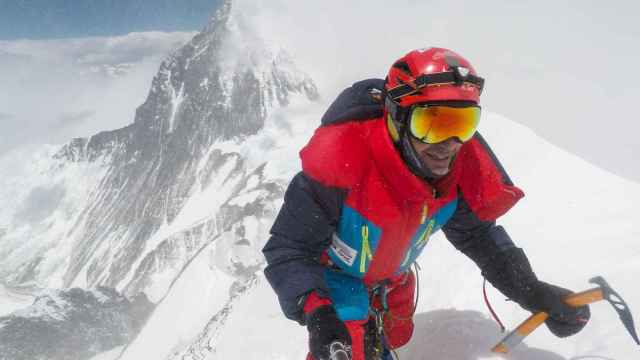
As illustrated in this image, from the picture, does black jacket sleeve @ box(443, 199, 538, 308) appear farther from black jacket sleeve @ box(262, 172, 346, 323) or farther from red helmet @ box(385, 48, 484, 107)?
black jacket sleeve @ box(262, 172, 346, 323)

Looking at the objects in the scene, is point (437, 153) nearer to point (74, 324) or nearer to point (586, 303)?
point (586, 303)

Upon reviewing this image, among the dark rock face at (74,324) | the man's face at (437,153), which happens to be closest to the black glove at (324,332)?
the man's face at (437,153)

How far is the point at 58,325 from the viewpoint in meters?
Result: 162

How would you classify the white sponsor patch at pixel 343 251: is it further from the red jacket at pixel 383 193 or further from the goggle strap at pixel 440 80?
the goggle strap at pixel 440 80

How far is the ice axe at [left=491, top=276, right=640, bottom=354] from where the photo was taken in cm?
339

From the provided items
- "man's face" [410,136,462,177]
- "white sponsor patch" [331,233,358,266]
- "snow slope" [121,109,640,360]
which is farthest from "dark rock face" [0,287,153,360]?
"man's face" [410,136,462,177]

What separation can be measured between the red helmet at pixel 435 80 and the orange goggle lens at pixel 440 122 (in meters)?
0.07

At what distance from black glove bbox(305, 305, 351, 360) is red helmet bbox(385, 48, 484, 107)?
4.87 feet

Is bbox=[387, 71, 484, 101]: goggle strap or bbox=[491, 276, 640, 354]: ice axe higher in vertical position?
bbox=[387, 71, 484, 101]: goggle strap

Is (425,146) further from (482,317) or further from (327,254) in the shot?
(482,317)

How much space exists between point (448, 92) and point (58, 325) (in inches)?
7302

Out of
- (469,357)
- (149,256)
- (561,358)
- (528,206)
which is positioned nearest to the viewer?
(561,358)

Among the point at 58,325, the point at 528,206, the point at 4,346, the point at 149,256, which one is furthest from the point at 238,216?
the point at 528,206

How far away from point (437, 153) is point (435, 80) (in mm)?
491
